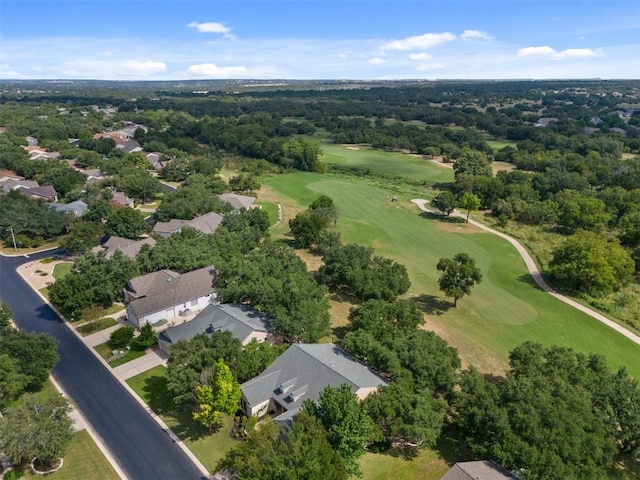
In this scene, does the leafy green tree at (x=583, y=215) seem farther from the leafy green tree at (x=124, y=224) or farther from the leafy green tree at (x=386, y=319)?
the leafy green tree at (x=124, y=224)

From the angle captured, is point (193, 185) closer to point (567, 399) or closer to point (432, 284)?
point (432, 284)

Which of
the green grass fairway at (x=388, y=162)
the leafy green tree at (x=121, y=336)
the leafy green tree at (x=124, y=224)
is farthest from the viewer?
the green grass fairway at (x=388, y=162)

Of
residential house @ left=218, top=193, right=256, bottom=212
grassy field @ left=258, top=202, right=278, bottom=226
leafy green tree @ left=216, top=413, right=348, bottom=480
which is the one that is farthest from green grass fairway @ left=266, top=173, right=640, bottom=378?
leafy green tree @ left=216, top=413, right=348, bottom=480

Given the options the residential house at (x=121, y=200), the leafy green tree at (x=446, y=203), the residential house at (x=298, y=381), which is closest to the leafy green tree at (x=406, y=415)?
the residential house at (x=298, y=381)

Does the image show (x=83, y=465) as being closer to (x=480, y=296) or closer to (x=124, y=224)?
(x=124, y=224)

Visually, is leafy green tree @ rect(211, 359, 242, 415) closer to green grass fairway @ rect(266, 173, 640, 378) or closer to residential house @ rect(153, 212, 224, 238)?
green grass fairway @ rect(266, 173, 640, 378)

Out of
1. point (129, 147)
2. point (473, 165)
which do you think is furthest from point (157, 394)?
point (129, 147)
